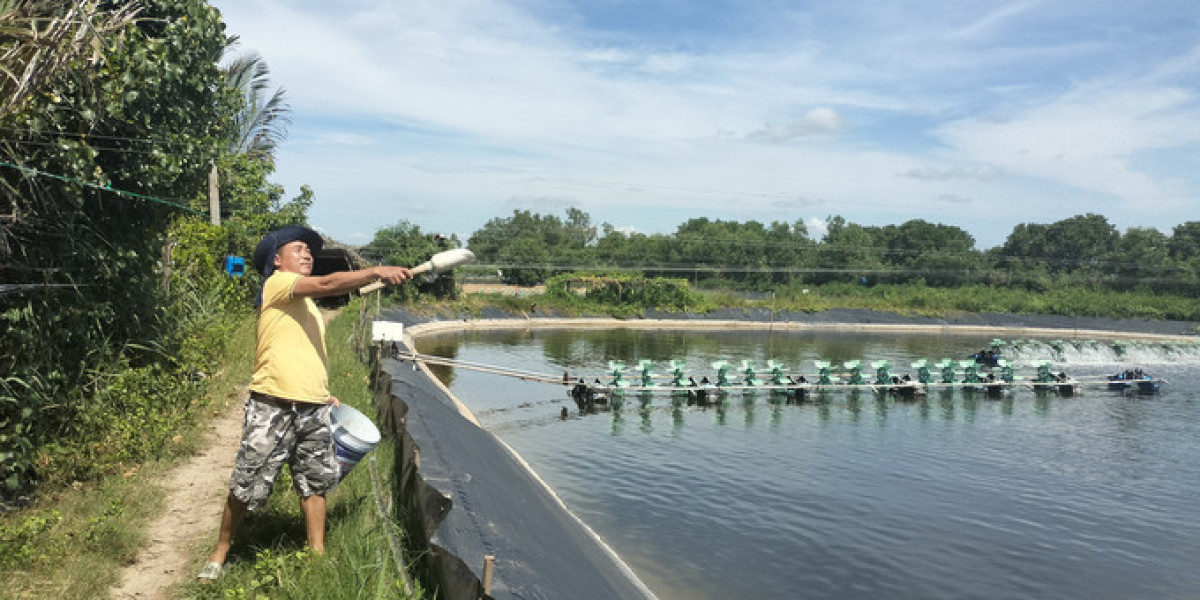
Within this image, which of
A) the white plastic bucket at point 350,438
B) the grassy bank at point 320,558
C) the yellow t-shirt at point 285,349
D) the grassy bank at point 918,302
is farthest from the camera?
the grassy bank at point 918,302

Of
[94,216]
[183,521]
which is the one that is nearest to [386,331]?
[94,216]

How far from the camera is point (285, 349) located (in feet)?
14.6

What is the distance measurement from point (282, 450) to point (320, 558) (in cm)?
70

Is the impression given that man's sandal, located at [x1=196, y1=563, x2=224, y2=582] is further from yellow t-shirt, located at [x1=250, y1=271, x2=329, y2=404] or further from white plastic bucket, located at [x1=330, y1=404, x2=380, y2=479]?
yellow t-shirt, located at [x1=250, y1=271, x2=329, y2=404]

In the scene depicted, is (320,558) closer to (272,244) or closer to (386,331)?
(272,244)

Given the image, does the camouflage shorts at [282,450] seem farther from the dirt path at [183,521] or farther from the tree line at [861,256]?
the tree line at [861,256]

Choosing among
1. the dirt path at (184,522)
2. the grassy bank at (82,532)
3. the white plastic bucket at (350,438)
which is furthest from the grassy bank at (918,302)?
the white plastic bucket at (350,438)

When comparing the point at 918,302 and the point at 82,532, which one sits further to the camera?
the point at 918,302

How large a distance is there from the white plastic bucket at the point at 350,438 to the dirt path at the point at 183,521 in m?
1.17

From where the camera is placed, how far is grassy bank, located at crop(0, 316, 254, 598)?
442 cm

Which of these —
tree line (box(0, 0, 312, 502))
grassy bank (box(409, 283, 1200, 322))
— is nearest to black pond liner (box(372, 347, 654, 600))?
tree line (box(0, 0, 312, 502))

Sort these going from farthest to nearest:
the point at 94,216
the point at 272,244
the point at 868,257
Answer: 1. the point at 868,257
2. the point at 94,216
3. the point at 272,244

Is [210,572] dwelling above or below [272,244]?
below

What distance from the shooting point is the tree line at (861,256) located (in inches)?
2635
